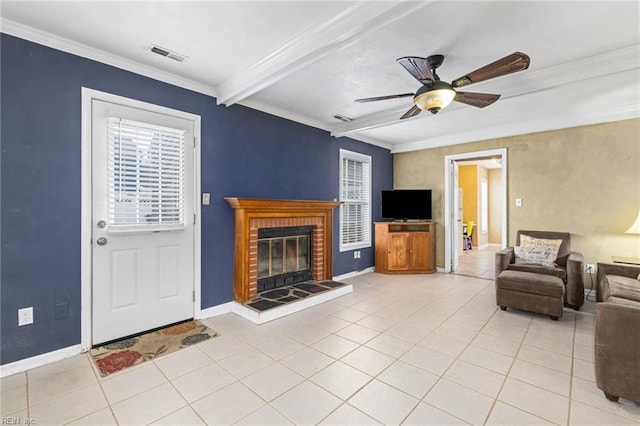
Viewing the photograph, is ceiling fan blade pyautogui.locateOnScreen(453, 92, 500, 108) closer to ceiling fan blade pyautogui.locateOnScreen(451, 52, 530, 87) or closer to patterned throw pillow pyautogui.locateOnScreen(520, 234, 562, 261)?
ceiling fan blade pyautogui.locateOnScreen(451, 52, 530, 87)

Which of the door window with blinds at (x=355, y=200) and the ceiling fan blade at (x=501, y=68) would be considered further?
the door window with blinds at (x=355, y=200)

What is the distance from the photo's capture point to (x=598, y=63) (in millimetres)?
2564

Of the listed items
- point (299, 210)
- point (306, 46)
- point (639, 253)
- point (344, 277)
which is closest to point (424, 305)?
point (344, 277)

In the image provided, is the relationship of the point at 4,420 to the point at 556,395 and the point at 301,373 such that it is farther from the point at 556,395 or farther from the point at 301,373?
the point at 556,395

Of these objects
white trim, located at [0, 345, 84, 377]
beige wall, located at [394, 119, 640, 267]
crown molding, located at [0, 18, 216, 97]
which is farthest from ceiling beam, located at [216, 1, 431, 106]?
beige wall, located at [394, 119, 640, 267]

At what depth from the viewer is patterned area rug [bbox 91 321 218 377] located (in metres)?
2.31

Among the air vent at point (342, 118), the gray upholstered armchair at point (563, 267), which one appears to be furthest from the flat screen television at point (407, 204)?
the air vent at point (342, 118)

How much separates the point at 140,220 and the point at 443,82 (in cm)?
299

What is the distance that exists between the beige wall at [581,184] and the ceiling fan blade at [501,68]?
3.09 meters

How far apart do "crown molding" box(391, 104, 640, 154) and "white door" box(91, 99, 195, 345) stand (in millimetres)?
4395

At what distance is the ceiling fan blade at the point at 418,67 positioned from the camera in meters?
1.97

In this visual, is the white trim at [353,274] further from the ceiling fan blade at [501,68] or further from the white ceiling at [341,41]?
the ceiling fan blade at [501,68]

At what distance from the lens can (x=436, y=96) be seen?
93.7 inches

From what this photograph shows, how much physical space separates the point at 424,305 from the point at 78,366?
3500mm
